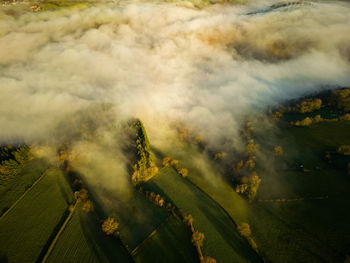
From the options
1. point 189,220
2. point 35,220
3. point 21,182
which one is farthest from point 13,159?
point 189,220

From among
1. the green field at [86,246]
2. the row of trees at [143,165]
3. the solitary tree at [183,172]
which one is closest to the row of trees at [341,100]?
the solitary tree at [183,172]

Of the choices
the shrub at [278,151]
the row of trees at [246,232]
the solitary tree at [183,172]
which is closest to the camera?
the row of trees at [246,232]

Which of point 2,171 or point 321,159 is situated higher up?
point 2,171

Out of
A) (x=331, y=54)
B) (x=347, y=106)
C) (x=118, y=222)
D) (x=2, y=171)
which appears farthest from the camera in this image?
(x=331, y=54)

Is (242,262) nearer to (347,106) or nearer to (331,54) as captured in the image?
(347,106)

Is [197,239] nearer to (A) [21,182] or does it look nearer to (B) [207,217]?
(B) [207,217]

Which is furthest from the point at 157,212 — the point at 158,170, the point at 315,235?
the point at 315,235

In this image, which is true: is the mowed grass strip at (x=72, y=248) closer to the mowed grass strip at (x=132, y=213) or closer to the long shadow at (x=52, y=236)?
the long shadow at (x=52, y=236)
